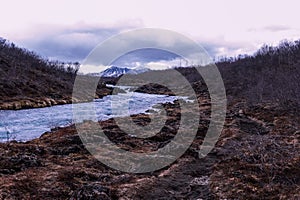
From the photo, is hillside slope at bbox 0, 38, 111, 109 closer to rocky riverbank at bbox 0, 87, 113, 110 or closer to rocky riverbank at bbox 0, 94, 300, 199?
rocky riverbank at bbox 0, 87, 113, 110

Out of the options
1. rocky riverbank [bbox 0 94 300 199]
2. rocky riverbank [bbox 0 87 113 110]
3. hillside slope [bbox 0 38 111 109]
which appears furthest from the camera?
hillside slope [bbox 0 38 111 109]

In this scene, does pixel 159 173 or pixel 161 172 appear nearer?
pixel 159 173

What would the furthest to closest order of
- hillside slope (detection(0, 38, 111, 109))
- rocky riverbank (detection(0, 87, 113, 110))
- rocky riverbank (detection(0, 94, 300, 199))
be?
hillside slope (detection(0, 38, 111, 109)), rocky riverbank (detection(0, 87, 113, 110)), rocky riverbank (detection(0, 94, 300, 199))

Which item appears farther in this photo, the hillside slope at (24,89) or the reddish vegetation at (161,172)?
the hillside slope at (24,89)

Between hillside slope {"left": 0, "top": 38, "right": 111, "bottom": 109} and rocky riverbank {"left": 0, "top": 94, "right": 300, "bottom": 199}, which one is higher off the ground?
hillside slope {"left": 0, "top": 38, "right": 111, "bottom": 109}

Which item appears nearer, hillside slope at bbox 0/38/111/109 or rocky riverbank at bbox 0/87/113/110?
rocky riverbank at bbox 0/87/113/110

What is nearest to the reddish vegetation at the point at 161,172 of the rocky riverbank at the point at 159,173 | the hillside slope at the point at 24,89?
the rocky riverbank at the point at 159,173

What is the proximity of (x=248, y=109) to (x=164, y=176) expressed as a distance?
1473cm

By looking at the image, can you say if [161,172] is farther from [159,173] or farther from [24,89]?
[24,89]

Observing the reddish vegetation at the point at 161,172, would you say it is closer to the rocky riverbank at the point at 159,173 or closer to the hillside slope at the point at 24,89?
the rocky riverbank at the point at 159,173

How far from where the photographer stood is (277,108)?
69.4 ft

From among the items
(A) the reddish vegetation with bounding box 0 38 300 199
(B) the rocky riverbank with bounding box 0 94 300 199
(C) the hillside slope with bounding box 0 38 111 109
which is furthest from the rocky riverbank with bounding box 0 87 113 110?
(B) the rocky riverbank with bounding box 0 94 300 199

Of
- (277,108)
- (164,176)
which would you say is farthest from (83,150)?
(277,108)

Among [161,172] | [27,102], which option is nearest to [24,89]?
[27,102]
